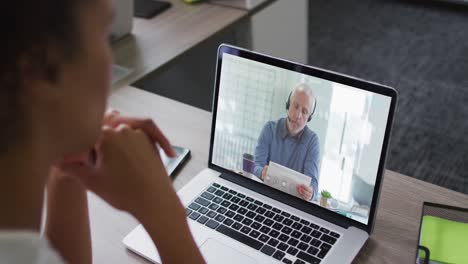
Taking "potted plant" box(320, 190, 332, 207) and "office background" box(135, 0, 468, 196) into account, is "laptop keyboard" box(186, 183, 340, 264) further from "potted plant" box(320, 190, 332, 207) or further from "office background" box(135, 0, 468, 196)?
"office background" box(135, 0, 468, 196)

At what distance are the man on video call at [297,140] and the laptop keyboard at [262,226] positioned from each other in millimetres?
62

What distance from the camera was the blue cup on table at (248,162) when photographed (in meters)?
0.99

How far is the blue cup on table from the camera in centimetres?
99

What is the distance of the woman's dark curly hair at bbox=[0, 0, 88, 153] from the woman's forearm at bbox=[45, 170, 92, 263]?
0.34m

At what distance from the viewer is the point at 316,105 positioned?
91 cm

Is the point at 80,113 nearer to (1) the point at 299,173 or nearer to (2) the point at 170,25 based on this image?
(1) the point at 299,173

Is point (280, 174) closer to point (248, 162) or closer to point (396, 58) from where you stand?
point (248, 162)

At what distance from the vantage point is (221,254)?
2.89 ft

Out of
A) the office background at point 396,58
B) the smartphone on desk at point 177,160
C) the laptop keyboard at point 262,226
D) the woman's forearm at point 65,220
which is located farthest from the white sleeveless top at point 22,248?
the office background at point 396,58

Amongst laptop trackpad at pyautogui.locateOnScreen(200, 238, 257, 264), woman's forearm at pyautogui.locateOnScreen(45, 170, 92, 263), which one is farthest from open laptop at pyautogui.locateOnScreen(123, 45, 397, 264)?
woman's forearm at pyautogui.locateOnScreen(45, 170, 92, 263)

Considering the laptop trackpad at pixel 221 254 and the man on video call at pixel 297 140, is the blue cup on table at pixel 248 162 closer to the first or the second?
the man on video call at pixel 297 140

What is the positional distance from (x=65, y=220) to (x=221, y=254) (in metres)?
0.25

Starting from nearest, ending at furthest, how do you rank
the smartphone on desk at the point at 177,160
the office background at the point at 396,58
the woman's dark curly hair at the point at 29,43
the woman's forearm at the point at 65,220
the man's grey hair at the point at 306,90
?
the woman's dark curly hair at the point at 29,43 → the woman's forearm at the point at 65,220 → the man's grey hair at the point at 306,90 → the smartphone on desk at the point at 177,160 → the office background at the point at 396,58

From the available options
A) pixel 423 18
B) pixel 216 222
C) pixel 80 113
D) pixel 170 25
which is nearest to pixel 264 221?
pixel 216 222
